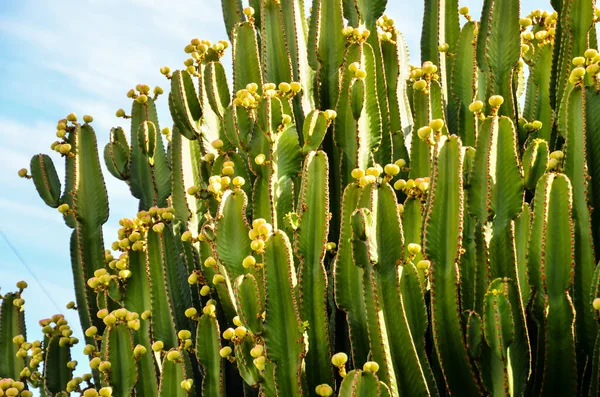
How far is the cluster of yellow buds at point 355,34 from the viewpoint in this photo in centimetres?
405

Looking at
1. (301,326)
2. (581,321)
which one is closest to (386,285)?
(301,326)

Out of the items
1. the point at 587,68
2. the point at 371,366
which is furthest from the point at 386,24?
the point at 371,366

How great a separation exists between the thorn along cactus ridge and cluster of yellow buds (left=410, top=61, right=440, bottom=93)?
0.02m

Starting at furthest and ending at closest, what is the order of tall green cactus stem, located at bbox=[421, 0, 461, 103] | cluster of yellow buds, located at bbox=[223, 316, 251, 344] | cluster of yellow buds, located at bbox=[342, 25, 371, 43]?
tall green cactus stem, located at bbox=[421, 0, 461, 103]
cluster of yellow buds, located at bbox=[342, 25, 371, 43]
cluster of yellow buds, located at bbox=[223, 316, 251, 344]

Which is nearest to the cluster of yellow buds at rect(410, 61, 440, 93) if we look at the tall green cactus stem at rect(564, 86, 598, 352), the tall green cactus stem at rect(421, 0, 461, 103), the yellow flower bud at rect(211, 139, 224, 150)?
the tall green cactus stem at rect(421, 0, 461, 103)

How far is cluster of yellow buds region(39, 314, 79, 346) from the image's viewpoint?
4.52m

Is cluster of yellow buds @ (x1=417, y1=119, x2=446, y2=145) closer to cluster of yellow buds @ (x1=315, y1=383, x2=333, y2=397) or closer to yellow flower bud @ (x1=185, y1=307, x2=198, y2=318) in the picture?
cluster of yellow buds @ (x1=315, y1=383, x2=333, y2=397)

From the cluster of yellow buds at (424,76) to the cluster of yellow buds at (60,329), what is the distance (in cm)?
234

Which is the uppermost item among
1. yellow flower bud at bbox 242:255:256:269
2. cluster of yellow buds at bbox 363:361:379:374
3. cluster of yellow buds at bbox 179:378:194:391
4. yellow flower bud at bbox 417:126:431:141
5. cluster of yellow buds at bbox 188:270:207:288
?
yellow flower bud at bbox 417:126:431:141

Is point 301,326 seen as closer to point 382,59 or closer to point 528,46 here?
point 382,59

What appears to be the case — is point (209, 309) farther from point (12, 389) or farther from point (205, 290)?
point (12, 389)

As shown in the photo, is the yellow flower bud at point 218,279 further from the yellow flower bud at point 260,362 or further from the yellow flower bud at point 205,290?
the yellow flower bud at point 260,362

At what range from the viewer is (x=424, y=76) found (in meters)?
4.18

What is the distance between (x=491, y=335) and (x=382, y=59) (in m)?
1.92
